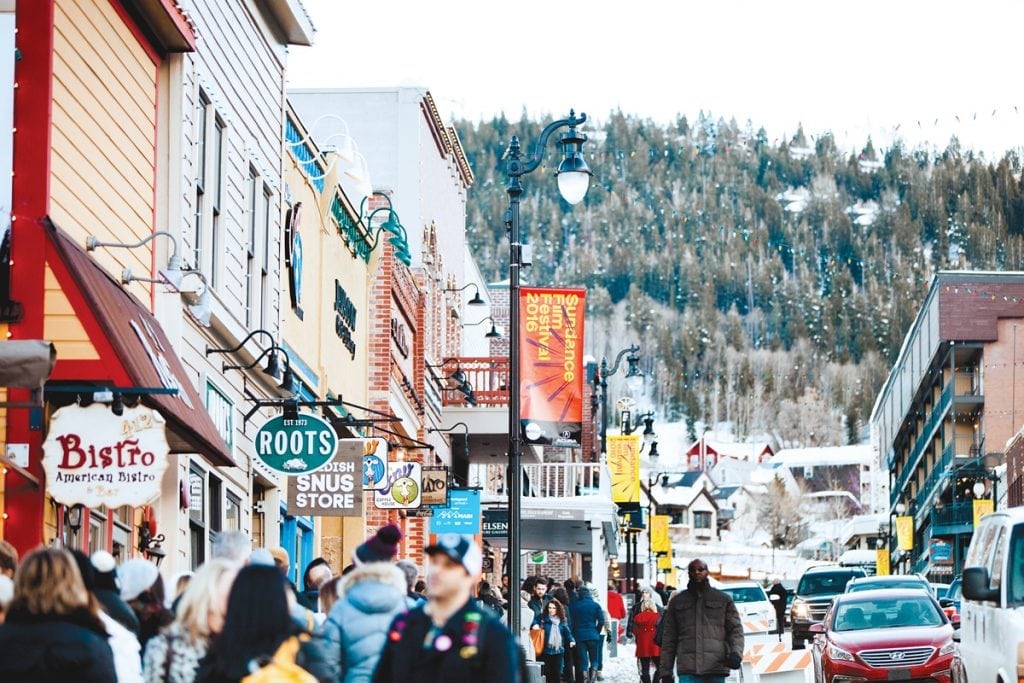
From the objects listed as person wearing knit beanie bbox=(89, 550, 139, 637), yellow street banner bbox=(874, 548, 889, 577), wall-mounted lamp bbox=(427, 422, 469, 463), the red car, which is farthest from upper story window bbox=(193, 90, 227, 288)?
yellow street banner bbox=(874, 548, 889, 577)

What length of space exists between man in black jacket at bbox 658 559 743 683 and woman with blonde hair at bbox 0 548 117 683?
9522 mm

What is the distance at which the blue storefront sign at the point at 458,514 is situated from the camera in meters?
30.2

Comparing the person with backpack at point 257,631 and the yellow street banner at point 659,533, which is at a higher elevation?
the yellow street banner at point 659,533

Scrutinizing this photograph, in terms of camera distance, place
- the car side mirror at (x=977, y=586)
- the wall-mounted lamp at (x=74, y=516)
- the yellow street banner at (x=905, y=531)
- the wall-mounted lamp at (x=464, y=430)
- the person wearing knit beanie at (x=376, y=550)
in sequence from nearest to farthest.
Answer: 1. the person wearing knit beanie at (x=376, y=550)
2. the wall-mounted lamp at (x=74, y=516)
3. the car side mirror at (x=977, y=586)
4. the wall-mounted lamp at (x=464, y=430)
5. the yellow street banner at (x=905, y=531)

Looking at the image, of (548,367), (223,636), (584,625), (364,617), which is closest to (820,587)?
(584,625)

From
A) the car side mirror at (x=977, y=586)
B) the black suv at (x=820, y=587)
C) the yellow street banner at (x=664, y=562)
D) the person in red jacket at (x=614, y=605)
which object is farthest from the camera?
the yellow street banner at (x=664, y=562)

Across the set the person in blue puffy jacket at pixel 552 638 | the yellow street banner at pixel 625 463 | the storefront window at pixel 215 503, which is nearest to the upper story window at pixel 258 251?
the storefront window at pixel 215 503

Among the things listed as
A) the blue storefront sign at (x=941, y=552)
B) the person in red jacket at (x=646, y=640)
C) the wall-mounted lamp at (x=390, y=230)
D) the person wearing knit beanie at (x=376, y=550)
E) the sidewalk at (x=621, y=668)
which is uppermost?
the wall-mounted lamp at (x=390, y=230)

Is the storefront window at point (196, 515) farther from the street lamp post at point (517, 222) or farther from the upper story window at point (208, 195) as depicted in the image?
the street lamp post at point (517, 222)

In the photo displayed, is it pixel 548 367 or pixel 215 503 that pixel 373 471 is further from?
pixel 215 503

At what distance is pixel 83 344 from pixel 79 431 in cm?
61

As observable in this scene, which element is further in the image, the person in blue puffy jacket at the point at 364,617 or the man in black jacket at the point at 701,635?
the man in black jacket at the point at 701,635

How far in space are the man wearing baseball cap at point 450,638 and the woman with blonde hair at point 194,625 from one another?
0.76 m

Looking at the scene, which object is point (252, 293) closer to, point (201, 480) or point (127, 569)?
point (201, 480)
